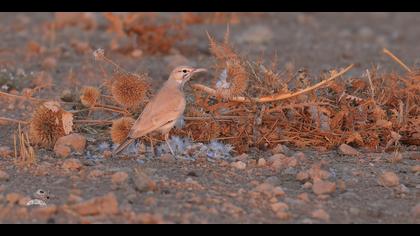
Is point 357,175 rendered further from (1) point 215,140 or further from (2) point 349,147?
(1) point 215,140

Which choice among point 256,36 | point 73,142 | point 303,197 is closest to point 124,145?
point 73,142

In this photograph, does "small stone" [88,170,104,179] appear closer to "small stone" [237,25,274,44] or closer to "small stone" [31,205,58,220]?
"small stone" [31,205,58,220]

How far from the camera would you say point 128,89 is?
5.72 m

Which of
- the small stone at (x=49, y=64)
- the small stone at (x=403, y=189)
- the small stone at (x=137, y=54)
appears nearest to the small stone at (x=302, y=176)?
the small stone at (x=403, y=189)

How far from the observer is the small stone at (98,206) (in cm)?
412

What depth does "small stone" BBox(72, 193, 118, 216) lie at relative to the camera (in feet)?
13.5

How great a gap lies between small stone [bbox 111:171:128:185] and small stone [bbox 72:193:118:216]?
58 cm

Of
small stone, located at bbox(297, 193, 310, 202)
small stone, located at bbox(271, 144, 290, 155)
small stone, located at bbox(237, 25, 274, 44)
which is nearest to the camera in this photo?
small stone, located at bbox(297, 193, 310, 202)

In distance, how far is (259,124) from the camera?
579cm

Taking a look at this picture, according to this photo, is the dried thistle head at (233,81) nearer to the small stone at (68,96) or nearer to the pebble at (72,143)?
the pebble at (72,143)

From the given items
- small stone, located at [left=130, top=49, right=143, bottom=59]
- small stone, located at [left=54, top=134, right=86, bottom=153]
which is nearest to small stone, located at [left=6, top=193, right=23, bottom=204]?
small stone, located at [left=54, top=134, right=86, bottom=153]

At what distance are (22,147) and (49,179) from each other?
0.45 m

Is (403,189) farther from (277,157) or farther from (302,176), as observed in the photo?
(277,157)

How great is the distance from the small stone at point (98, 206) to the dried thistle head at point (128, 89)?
1661mm
